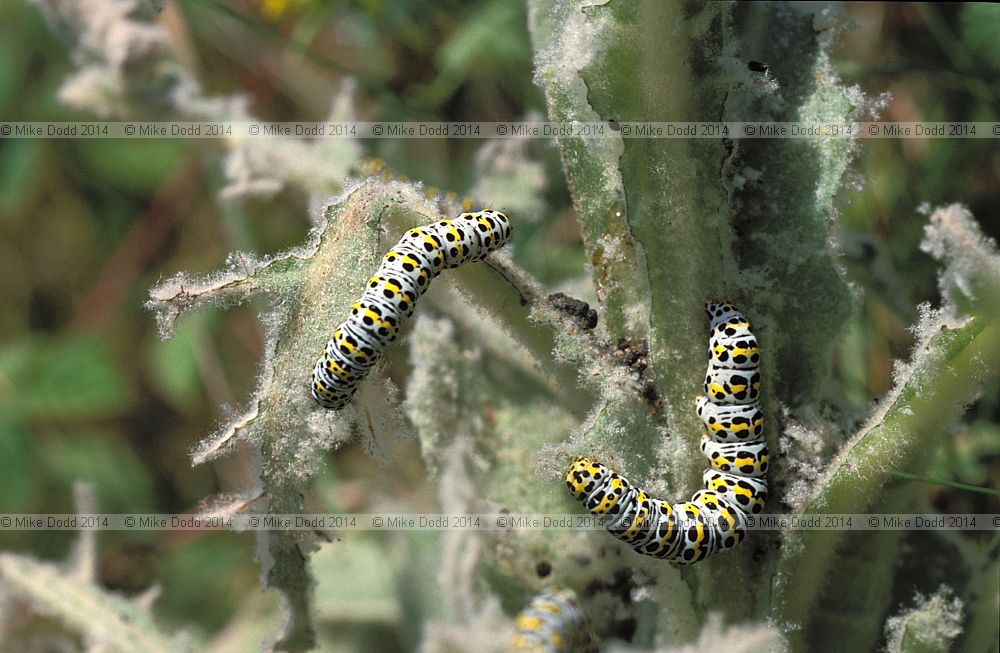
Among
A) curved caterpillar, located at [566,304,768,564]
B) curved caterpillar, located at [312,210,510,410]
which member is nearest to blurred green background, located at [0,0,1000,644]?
curved caterpillar, located at [566,304,768,564]

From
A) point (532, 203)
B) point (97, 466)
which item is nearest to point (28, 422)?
point (97, 466)

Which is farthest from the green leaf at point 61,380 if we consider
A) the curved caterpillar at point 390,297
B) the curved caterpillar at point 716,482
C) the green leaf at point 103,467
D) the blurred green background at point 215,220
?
the curved caterpillar at point 716,482

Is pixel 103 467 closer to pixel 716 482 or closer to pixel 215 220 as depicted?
pixel 215 220

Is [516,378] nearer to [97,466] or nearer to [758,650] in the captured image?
[758,650]

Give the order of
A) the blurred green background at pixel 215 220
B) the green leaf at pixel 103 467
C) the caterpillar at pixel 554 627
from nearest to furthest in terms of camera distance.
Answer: the caterpillar at pixel 554 627 < the blurred green background at pixel 215 220 < the green leaf at pixel 103 467

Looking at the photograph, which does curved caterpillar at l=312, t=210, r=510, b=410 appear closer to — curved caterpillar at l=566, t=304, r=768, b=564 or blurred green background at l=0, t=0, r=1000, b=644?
curved caterpillar at l=566, t=304, r=768, b=564

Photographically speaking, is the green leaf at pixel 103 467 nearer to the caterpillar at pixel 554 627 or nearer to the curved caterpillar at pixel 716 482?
the caterpillar at pixel 554 627
